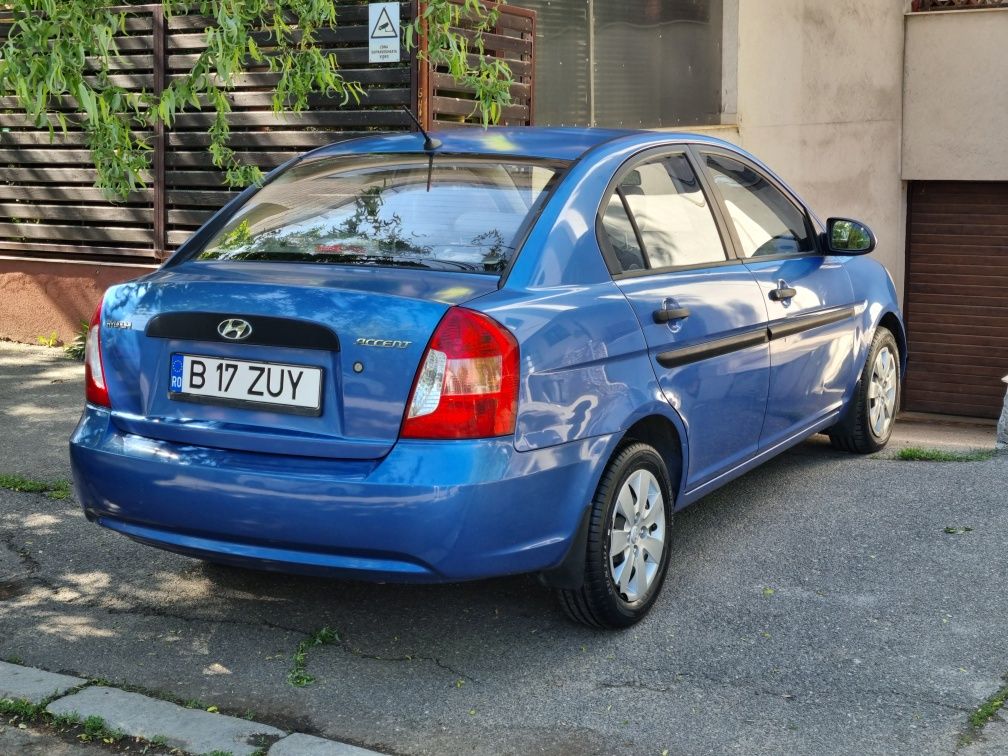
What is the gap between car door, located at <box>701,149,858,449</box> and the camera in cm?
526

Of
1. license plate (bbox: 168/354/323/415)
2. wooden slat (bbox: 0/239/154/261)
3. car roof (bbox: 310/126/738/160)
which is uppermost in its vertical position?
car roof (bbox: 310/126/738/160)

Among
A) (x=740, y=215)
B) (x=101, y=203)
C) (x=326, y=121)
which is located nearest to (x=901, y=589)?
(x=740, y=215)

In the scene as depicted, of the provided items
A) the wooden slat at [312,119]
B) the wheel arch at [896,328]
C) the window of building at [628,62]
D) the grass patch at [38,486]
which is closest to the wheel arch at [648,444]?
the wheel arch at [896,328]

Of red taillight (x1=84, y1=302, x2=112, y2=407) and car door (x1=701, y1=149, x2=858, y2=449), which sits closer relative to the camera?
red taillight (x1=84, y1=302, x2=112, y2=407)

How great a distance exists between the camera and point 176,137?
977cm

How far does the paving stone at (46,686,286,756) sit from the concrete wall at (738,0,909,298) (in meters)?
10.9

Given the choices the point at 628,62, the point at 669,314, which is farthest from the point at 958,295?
the point at 669,314

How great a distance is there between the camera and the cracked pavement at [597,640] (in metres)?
3.60

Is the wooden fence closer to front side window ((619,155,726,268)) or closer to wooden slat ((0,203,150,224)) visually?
wooden slat ((0,203,150,224))

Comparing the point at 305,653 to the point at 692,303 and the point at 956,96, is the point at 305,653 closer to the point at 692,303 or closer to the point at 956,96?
the point at 692,303

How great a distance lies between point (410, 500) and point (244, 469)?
1.73ft

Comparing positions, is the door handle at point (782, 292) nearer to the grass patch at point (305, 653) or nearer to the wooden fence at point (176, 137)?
the grass patch at point (305, 653)

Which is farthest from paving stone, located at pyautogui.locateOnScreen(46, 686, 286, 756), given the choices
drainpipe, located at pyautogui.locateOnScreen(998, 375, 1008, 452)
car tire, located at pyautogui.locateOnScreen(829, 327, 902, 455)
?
drainpipe, located at pyautogui.locateOnScreen(998, 375, 1008, 452)

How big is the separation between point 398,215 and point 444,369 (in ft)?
2.96
